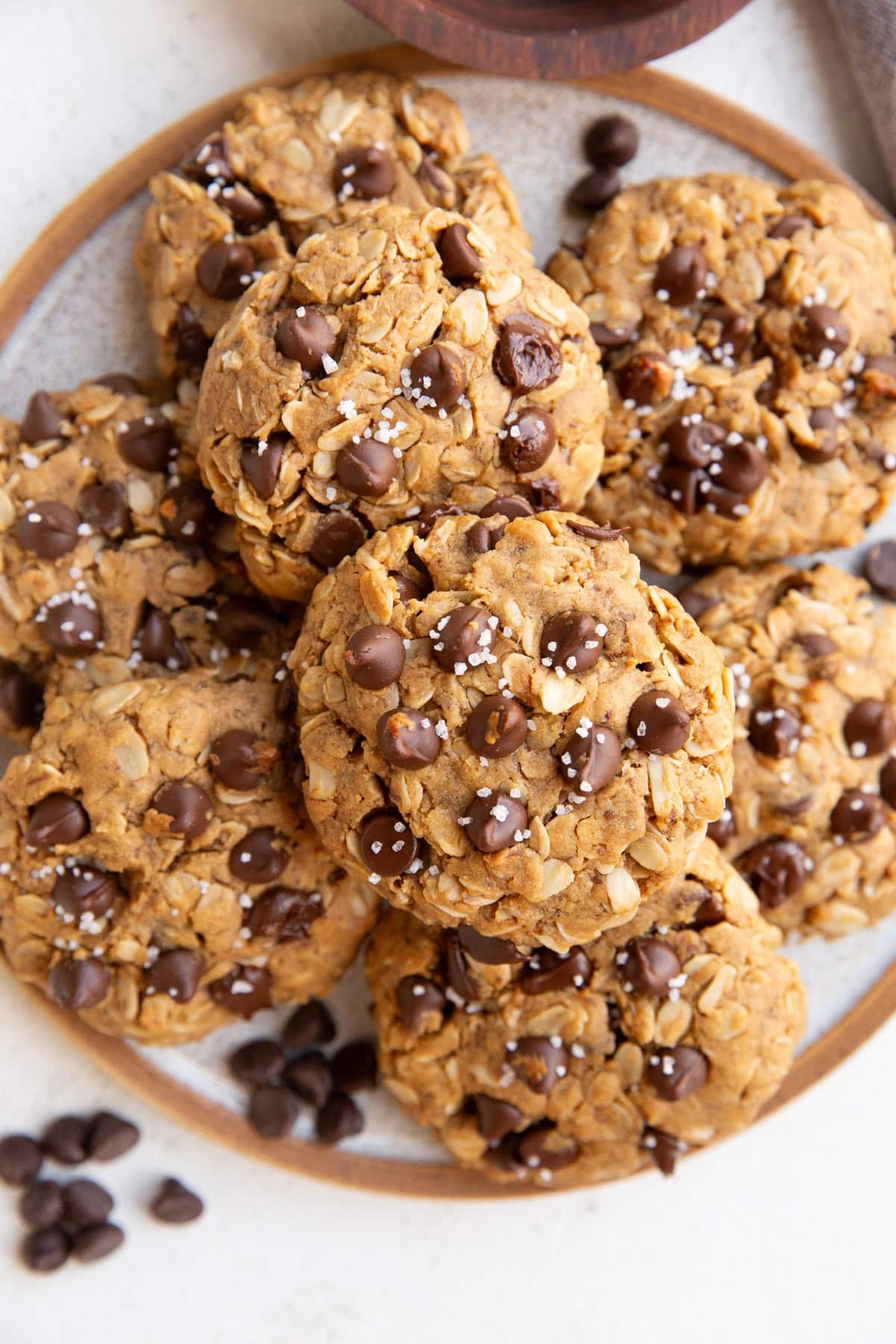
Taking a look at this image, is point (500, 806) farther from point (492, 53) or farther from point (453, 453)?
point (492, 53)

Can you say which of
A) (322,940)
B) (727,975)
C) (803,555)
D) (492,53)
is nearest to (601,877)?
(727,975)

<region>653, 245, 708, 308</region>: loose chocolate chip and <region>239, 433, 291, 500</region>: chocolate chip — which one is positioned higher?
<region>239, 433, 291, 500</region>: chocolate chip

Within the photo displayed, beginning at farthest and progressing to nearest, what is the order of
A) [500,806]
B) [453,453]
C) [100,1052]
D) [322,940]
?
[100,1052] → [322,940] → [453,453] → [500,806]

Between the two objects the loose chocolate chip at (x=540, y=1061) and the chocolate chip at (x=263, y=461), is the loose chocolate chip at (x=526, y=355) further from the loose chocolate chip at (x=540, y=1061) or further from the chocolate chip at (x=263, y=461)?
the loose chocolate chip at (x=540, y=1061)

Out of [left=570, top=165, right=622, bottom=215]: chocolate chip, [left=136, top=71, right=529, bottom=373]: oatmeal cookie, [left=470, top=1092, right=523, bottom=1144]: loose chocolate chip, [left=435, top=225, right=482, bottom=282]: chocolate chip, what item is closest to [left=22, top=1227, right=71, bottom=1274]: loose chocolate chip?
[left=470, top=1092, right=523, bottom=1144]: loose chocolate chip

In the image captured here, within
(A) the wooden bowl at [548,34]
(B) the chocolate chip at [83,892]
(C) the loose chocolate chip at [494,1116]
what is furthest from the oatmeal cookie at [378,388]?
(C) the loose chocolate chip at [494,1116]

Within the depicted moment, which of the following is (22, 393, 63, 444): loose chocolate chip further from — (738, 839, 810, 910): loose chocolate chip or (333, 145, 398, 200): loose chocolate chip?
(738, 839, 810, 910): loose chocolate chip
